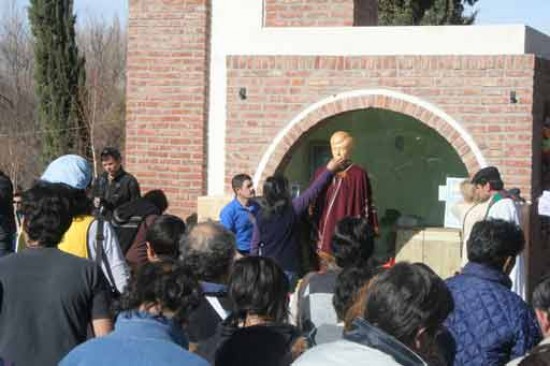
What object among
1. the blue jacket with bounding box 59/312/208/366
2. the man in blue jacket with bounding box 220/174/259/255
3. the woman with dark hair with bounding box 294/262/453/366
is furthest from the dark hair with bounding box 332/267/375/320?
the man in blue jacket with bounding box 220/174/259/255

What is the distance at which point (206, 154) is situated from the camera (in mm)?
12258

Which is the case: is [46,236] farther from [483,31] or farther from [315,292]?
[483,31]

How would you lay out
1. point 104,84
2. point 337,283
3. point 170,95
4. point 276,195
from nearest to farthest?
point 337,283, point 276,195, point 170,95, point 104,84

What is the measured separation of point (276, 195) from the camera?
8.58m

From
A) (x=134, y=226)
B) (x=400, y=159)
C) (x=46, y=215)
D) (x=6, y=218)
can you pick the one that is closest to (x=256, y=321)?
(x=46, y=215)

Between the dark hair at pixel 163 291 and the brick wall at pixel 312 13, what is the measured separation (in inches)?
334

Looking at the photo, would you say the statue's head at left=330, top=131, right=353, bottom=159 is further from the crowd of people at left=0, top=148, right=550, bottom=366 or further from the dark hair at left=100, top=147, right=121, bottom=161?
the crowd of people at left=0, top=148, right=550, bottom=366

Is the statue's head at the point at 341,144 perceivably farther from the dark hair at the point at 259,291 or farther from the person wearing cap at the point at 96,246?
the dark hair at the point at 259,291

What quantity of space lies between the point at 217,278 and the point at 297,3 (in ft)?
26.0

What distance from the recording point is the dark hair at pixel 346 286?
4.68 meters

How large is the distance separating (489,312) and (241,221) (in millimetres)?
4735

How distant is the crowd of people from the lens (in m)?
3.40

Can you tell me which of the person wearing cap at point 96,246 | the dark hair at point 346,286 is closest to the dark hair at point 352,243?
the dark hair at point 346,286

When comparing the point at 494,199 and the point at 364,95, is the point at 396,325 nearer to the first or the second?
the point at 494,199
